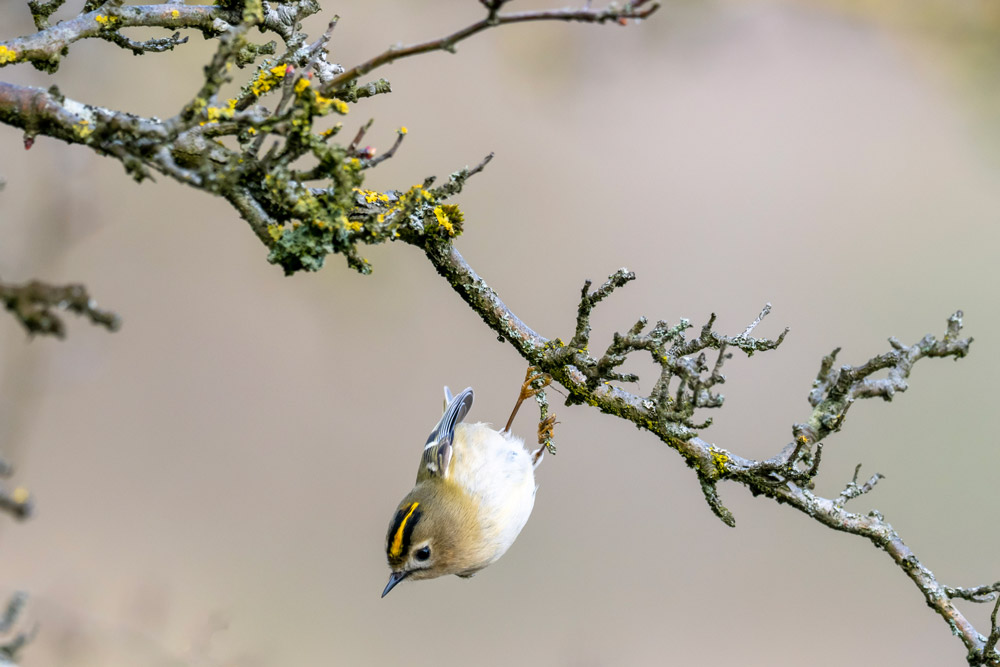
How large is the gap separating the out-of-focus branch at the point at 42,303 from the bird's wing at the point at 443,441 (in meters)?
1.31

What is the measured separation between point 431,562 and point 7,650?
115 cm

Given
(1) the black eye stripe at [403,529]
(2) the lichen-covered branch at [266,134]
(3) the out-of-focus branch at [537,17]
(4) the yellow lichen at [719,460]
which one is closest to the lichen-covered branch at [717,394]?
(4) the yellow lichen at [719,460]

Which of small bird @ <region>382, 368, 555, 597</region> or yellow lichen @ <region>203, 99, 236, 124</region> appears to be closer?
yellow lichen @ <region>203, 99, 236, 124</region>

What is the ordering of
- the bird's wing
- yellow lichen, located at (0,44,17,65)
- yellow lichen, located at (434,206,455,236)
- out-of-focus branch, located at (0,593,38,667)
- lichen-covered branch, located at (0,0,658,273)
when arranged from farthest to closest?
the bird's wing, yellow lichen, located at (434,206,455,236), yellow lichen, located at (0,44,17,65), lichen-covered branch, located at (0,0,658,273), out-of-focus branch, located at (0,593,38,667)

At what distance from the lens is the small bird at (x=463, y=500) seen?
1.69 metres

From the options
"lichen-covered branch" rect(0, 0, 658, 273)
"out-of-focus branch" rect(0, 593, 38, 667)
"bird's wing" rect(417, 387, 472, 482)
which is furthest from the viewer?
"bird's wing" rect(417, 387, 472, 482)

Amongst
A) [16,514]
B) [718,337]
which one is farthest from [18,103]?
[718,337]

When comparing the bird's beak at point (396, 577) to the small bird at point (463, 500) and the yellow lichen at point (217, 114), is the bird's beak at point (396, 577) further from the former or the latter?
the yellow lichen at point (217, 114)

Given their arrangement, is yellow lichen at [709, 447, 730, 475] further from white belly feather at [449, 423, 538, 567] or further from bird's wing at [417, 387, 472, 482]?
bird's wing at [417, 387, 472, 482]

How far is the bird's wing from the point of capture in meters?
1.86

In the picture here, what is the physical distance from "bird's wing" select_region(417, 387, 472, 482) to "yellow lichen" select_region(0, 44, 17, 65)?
114cm

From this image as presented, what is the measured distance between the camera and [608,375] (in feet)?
3.53

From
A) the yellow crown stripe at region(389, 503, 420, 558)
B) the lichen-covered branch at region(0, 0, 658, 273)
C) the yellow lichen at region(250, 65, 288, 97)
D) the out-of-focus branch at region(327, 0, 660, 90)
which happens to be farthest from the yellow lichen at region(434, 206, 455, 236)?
the yellow crown stripe at region(389, 503, 420, 558)

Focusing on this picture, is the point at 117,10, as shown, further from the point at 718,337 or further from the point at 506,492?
the point at 506,492
